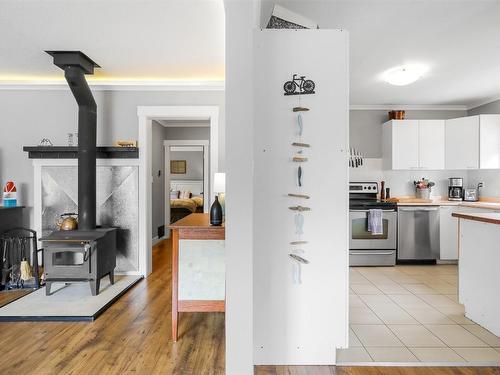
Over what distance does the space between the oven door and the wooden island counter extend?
109 inches

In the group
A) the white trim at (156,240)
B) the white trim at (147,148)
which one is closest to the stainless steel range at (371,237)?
the white trim at (147,148)

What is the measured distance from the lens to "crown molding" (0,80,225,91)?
420 centimetres

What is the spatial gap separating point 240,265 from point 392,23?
2.30 meters

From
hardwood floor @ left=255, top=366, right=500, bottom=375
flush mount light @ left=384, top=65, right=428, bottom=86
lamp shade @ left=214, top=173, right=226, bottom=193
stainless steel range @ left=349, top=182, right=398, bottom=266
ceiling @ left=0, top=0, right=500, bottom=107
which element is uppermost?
ceiling @ left=0, top=0, right=500, bottom=107

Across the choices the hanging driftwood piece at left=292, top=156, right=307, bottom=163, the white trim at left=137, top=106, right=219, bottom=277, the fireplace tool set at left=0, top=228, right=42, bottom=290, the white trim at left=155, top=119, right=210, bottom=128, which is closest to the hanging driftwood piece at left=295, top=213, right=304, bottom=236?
the hanging driftwood piece at left=292, top=156, right=307, bottom=163

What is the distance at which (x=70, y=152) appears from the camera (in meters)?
4.07

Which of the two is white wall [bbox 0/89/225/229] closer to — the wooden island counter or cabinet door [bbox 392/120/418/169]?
the wooden island counter

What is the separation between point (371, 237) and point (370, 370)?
2791 millimetres

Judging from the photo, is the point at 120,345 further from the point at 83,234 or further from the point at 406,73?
the point at 406,73

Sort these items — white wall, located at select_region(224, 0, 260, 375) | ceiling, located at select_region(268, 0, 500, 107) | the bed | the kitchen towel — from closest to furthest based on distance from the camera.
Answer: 1. white wall, located at select_region(224, 0, 260, 375)
2. ceiling, located at select_region(268, 0, 500, 107)
3. the kitchen towel
4. the bed

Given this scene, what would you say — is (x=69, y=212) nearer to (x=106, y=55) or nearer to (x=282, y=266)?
(x=106, y=55)

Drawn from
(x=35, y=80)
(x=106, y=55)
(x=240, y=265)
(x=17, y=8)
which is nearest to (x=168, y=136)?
(x=35, y=80)

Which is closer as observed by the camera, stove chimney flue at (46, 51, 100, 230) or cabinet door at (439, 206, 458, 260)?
stove chimney flue at (46, 51, 100, 230)

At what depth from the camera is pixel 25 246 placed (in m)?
3.76
